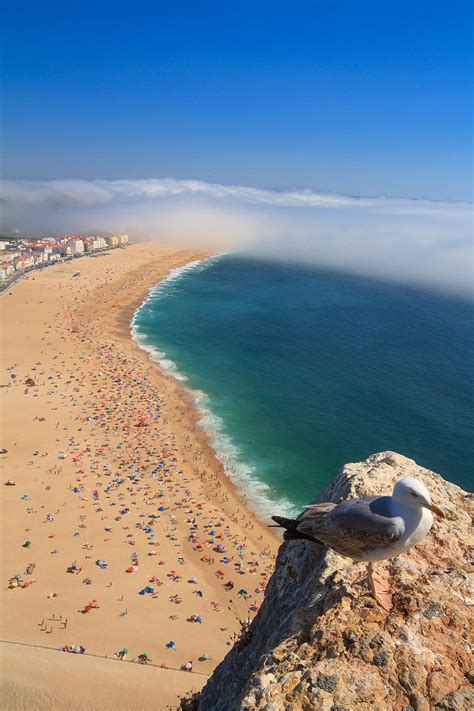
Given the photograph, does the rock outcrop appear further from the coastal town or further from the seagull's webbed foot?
the coastal town

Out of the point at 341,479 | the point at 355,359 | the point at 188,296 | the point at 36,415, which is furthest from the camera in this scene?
Answer: the point at 188,296

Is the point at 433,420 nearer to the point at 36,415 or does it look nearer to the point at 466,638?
the point at 36,415

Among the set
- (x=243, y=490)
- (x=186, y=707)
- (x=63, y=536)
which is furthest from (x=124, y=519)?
(x=186, y=707)

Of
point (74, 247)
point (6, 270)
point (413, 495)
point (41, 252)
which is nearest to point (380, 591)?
point (413, 495)

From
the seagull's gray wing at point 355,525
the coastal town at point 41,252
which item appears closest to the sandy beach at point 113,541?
the seagull's gray wing at point 355,525

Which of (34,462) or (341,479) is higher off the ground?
(341,479)

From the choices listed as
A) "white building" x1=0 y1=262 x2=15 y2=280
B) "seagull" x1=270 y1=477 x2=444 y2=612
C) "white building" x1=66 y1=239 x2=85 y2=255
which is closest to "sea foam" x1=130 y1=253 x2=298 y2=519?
"seagull" x1=270 y1=477 x2=444 y2=612

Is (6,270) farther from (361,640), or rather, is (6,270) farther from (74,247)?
(361,640)

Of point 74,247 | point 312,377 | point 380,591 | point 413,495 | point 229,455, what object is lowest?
point 229,455
